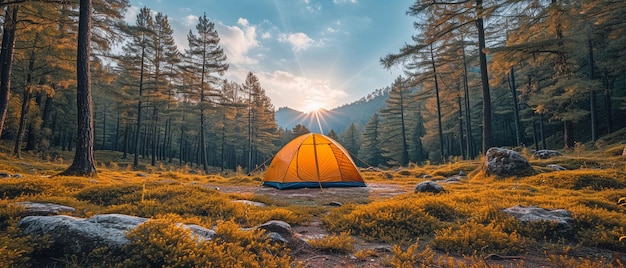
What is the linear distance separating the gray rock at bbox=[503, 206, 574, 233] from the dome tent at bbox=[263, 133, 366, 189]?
6114 mm

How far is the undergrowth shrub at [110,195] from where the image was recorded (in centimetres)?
536

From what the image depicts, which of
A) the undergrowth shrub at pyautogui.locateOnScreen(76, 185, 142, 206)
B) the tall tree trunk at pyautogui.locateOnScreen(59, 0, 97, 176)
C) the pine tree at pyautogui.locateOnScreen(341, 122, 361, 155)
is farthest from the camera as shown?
the pine tree at pyautogui.locateOnScreen(341, 122, 361, 155)

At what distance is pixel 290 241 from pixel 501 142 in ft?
163

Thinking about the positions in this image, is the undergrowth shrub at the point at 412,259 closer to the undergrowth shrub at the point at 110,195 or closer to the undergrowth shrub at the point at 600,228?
the undergrowth shrub at the point at 600,228

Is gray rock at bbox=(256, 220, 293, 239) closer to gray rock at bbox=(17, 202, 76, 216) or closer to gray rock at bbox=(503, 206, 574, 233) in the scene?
gray rock at bbox=(17, 202, 76, 216)

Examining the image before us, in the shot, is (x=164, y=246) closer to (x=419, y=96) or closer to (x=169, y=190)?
(x=169, y=190)

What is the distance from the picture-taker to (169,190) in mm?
6109

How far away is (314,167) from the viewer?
10.5 metres

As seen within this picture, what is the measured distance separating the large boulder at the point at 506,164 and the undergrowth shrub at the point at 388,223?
258 inches

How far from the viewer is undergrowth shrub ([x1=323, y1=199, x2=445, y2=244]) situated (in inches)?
168

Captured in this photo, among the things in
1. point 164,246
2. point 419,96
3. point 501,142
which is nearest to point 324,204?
point 164,246

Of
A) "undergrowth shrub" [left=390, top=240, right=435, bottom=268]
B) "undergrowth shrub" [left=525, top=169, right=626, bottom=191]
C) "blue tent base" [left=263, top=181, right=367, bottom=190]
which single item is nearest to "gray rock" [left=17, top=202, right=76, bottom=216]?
"undergrowth shrub" [left=390, top=240, right=435, bottom=268]

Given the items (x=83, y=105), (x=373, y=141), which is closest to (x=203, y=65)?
(x=83, y=105)

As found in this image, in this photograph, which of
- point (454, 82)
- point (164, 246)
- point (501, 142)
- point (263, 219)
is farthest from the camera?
point (501, 142)
